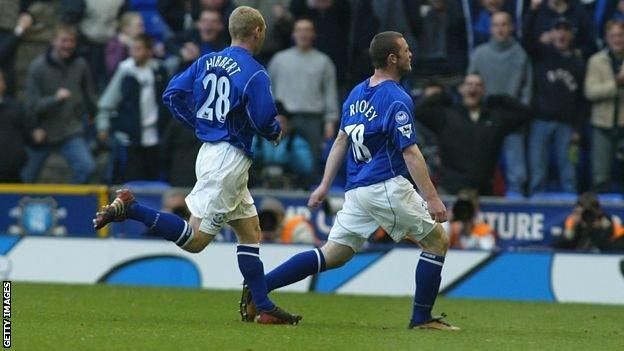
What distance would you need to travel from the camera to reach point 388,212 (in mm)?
10219

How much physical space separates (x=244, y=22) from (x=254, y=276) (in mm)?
Answer: 1814

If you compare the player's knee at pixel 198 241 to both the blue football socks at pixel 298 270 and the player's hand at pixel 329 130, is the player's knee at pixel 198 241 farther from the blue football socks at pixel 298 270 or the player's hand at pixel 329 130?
the player's hand at pixel 329 130

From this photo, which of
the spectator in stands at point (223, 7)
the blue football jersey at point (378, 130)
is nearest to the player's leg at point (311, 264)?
the blue football jersey at point (378, 130)

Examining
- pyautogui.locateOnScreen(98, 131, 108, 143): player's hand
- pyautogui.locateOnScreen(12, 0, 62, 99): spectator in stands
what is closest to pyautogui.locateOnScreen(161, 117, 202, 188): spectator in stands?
pyautogui.locateOnScreen(98, 131, 108, 143): player's hand

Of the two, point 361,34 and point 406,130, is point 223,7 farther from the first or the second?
point 406,130

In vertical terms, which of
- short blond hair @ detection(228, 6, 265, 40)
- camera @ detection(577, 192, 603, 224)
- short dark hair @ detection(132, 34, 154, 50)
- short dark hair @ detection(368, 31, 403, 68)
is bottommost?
camera @ detection(577, 192, 603, 224)

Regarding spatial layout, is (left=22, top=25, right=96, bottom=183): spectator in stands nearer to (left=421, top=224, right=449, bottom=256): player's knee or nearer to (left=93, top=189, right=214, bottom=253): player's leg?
(left=93, top=189, right=214, bottom=253): player's leg

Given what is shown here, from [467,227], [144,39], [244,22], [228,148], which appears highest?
[244,22]

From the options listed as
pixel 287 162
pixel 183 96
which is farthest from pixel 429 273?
pixel 287 162

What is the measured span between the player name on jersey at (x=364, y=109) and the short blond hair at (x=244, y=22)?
88 centimetres

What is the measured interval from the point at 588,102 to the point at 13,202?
7004mm

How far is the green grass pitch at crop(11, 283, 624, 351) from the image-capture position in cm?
898

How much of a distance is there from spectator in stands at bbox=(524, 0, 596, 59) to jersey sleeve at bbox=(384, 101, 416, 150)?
7841mm

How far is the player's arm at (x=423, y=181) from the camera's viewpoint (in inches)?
388
